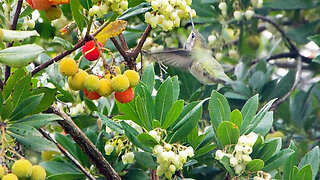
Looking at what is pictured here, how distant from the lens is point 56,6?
166cm

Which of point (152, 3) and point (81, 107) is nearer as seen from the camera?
point (152, 3)

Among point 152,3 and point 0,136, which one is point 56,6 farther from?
point 0,136

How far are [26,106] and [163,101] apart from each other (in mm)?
428

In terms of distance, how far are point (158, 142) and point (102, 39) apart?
330 mm

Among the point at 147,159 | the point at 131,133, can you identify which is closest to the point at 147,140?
the point at 131,133

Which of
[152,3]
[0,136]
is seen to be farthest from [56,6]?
[0,136]

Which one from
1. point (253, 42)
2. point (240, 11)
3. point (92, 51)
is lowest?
point (253, 42)

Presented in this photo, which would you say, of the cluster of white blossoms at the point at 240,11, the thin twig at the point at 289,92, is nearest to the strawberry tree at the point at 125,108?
the thin twig at the point at 289,92

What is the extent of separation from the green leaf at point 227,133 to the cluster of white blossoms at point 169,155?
0.39 ft

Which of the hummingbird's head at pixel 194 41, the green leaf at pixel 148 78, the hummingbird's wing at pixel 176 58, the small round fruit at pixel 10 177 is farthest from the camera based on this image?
the hummingbird's head at pixel 194 41

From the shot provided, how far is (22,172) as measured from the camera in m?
1.35

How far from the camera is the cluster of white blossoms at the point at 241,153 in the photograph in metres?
1.70

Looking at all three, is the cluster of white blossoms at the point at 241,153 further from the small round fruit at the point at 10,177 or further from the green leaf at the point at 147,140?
the small round fruit at the point at 10,177

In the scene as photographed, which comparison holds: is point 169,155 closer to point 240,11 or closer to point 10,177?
point 10,177
